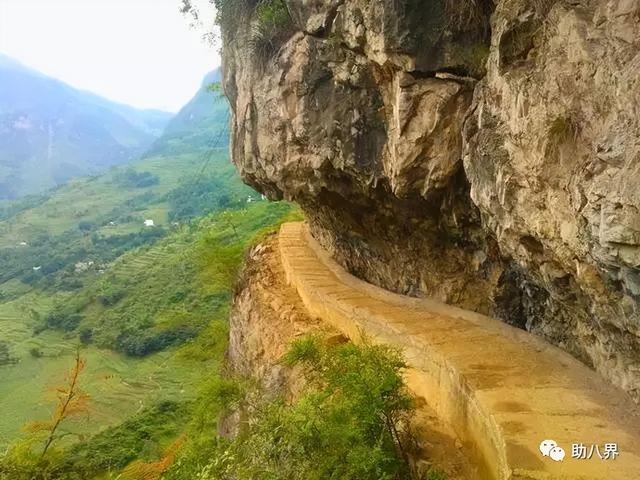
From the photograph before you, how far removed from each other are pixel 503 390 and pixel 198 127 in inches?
3534

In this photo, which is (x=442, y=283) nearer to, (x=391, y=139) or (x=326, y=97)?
(x=391, y=139)

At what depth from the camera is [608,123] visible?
434 centimetres

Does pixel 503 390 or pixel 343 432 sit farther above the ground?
pixel 503 390

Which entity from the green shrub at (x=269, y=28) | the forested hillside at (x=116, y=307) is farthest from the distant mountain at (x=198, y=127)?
the green shrub at (x=269, y=28)

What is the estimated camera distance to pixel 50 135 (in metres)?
111

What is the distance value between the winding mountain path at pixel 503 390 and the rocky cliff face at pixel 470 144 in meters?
0.32

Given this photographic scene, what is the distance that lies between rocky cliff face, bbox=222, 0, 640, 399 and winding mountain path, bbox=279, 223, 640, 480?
1.06ft

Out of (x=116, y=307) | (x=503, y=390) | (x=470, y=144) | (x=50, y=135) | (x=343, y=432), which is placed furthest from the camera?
(x=50, y=135)

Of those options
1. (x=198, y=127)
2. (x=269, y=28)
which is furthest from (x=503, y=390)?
(x=198, y=127)

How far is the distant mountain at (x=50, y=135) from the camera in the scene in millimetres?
99838

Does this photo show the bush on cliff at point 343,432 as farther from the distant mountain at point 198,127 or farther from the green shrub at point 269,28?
the distant mountain at point 198,127

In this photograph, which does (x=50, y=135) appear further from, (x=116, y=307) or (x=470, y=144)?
(x=470, y=144)

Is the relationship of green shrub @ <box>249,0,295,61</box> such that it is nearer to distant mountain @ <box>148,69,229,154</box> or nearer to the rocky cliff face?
the rocky cliff face

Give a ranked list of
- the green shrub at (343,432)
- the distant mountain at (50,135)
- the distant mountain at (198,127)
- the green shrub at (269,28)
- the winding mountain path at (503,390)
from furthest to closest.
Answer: the distant mountain at (50,135)
the distant mountain at (198,127)
the green shrub at (269,28)
the green shrub at (343,432)
the winding mountain path at (503,390)
